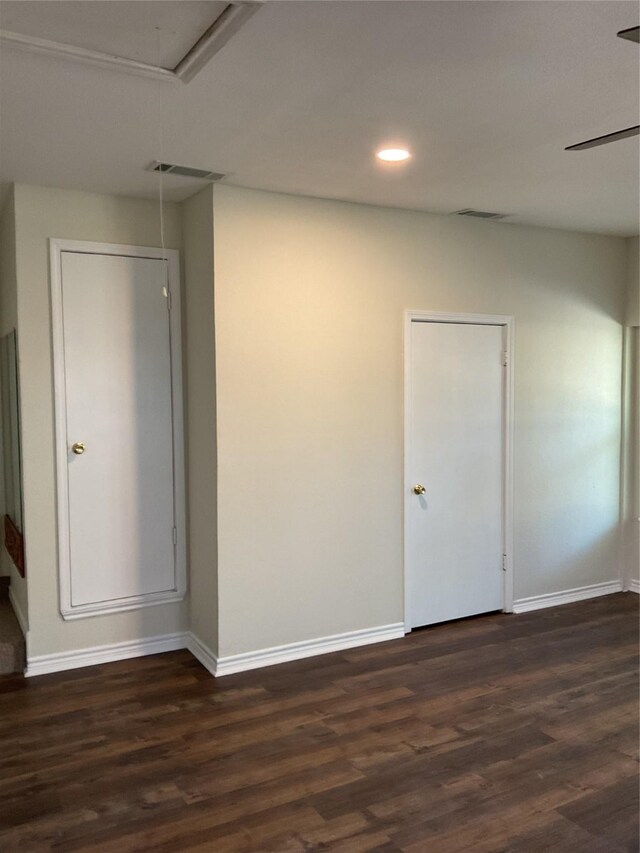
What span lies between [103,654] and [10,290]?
6.92ft

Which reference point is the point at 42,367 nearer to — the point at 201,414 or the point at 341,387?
the point at 201,414

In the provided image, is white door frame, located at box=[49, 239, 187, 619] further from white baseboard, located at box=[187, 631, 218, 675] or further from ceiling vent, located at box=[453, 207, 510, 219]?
ceiling vent, located at box=[453, 207, 510, 219]

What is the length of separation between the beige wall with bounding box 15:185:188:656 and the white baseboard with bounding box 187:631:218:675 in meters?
0.57

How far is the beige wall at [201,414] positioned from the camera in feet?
12.6

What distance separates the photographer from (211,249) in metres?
3.79

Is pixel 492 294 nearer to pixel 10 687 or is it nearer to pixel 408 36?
pixel 408 36

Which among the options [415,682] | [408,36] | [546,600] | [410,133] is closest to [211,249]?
[410,133]

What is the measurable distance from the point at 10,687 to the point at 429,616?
245 centimetres

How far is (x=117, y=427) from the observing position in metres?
4.01

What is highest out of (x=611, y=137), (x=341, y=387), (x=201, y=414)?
(x=611, y=137)

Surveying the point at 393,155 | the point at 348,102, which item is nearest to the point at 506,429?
the point at 393,155

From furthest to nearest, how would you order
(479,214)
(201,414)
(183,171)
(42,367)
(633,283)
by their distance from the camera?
(633,283)
(479,214)
(201,414)
(42,367)
(183,171)

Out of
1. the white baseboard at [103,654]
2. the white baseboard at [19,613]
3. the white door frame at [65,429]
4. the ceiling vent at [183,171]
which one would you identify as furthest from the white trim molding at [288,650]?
the ceiling vent at [183,171]

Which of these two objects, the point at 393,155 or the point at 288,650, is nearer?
the point at 393,155
